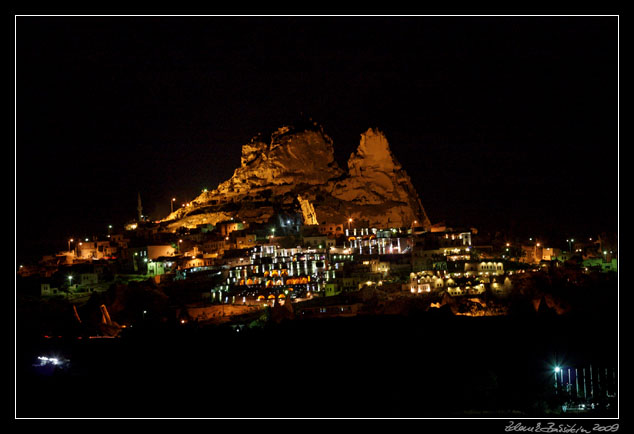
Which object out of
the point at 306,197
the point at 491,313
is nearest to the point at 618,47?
the point at 491,313

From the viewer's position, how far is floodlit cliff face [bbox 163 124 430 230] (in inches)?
1689

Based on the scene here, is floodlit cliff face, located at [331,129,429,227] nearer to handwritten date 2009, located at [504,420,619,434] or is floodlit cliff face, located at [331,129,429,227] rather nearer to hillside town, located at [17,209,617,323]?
hillside town, located at [17,209,617,323]

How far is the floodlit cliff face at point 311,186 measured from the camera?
4291cm

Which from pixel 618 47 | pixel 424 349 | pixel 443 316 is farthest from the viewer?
pixel 443 316

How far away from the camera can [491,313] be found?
1970 cm

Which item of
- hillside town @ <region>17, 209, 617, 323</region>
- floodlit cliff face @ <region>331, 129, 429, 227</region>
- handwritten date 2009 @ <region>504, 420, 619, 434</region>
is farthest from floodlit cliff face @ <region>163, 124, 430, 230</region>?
handwritten date 2009 @ <region>504, 420, 619, 434</region>

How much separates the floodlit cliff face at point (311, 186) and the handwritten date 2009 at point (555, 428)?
100 feet

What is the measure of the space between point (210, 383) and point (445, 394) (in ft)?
16.1

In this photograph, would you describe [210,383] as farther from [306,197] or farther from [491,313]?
[306,197]

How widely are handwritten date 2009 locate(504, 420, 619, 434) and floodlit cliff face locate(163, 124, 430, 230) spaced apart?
1205 inches

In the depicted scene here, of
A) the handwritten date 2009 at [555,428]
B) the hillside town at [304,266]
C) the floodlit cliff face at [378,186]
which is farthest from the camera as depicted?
the floodlit cliff face at [378,186]

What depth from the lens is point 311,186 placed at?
157ft

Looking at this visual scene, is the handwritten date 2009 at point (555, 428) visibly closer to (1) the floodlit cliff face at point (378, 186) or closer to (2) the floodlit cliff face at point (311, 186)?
(2) the floodlit cliff face at point (311, 186)

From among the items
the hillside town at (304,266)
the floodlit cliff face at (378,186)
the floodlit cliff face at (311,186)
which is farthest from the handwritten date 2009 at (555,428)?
the floodlit cliff face at (378,186)
